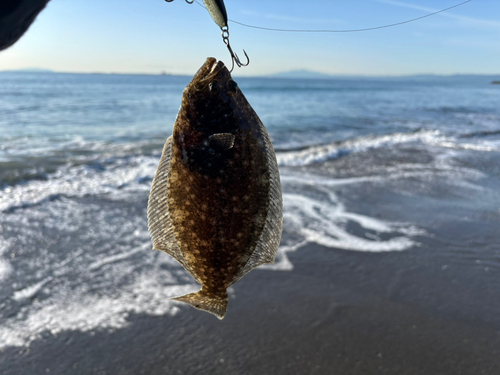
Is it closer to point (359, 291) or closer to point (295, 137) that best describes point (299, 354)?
point (359, 291)

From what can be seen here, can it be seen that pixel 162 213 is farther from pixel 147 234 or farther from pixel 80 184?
pixel 80 184

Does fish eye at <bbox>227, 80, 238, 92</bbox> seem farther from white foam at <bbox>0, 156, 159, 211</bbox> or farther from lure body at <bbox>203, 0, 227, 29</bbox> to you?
white foam at <bbox>0, 156, 159, 211</bbox>

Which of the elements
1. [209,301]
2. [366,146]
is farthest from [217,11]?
[366,146]

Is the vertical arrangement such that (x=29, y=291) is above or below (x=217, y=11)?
below

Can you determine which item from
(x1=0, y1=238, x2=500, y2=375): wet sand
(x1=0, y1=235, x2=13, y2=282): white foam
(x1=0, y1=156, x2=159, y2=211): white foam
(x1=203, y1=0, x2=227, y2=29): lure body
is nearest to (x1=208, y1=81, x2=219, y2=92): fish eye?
(x1=203, y1=0, x2=227, y2=29): lure body

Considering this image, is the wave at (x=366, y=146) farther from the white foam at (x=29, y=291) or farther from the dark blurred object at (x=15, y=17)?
the dark blurred object at (x=15, y=17)

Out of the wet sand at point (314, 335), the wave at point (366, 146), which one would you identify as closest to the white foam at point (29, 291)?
the wet sand at point (314, 335)
